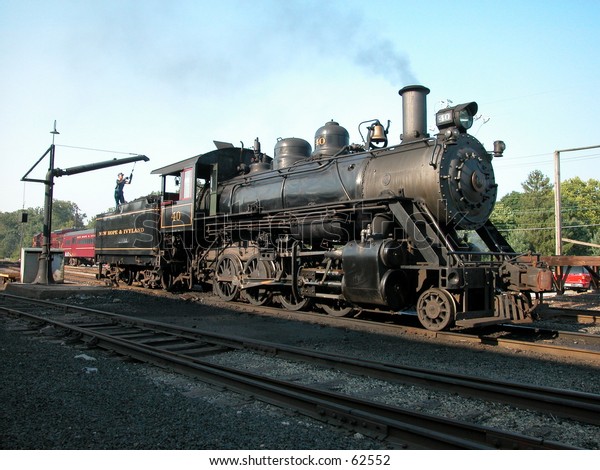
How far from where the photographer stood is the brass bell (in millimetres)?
9703

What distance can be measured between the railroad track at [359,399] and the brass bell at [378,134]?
5.21 metres

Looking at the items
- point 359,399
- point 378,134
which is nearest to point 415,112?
point 378,134

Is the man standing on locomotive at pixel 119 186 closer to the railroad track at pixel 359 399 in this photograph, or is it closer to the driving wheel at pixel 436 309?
the railroad track at pixel 359 399

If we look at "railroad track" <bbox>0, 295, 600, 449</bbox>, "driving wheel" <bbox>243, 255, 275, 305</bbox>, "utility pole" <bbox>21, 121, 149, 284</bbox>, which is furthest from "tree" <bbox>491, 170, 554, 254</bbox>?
"railroad track" <bbox>0, 295, 600, 449</bbox>

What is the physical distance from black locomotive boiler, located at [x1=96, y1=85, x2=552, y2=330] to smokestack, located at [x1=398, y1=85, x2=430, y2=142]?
20 mm

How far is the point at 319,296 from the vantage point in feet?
31.6

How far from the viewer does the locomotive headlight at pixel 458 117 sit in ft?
28.2

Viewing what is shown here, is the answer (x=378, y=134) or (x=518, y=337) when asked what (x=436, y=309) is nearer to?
(x=518, y=337)

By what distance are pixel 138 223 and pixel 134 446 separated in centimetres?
1333

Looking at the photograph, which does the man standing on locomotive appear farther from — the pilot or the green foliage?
the green foliage

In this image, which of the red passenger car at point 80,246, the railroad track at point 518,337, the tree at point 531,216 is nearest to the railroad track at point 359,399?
the railroad track at point 518,337

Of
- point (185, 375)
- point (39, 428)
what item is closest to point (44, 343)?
→ point (185, 375)

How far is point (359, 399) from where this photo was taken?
4160 millimetres

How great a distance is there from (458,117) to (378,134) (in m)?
1.71
